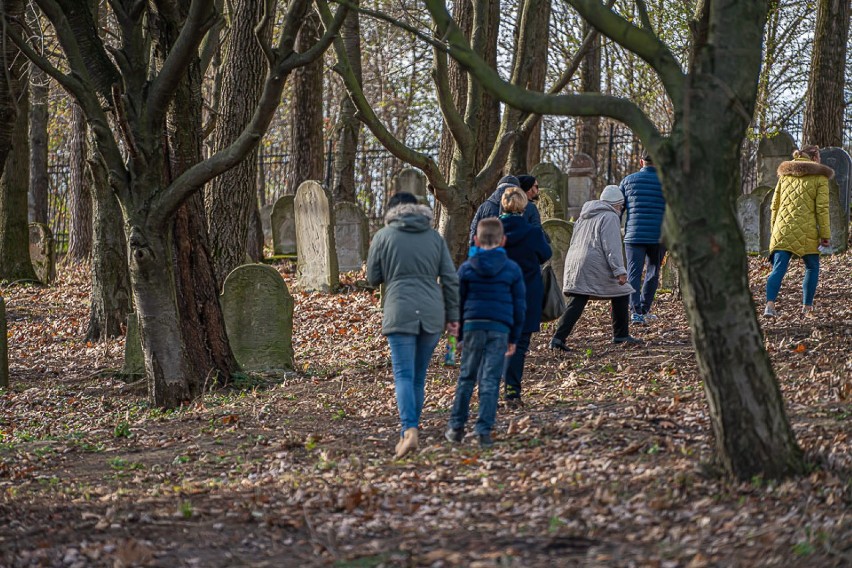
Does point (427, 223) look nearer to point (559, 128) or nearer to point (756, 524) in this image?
point (756, 524)

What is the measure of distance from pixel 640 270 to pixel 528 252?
3405 mm

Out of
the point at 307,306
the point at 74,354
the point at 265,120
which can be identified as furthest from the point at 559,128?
the point at 265,120

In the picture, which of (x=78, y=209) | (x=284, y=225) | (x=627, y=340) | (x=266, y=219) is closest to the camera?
(x=627, y=340)

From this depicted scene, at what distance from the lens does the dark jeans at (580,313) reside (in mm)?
10312

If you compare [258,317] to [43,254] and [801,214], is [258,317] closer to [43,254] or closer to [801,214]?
[801,214]

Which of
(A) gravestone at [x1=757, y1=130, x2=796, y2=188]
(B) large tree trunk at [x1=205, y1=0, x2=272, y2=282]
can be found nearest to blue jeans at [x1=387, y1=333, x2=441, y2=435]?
(B) large tree trunk at [x1=205, y1=0, x2=272, y2=282]

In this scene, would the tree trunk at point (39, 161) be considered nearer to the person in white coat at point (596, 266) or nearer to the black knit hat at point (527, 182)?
the person in white coat at point (596, 266)

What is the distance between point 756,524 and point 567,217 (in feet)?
48.7

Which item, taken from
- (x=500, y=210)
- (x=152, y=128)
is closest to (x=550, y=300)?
(x=500, y=210)

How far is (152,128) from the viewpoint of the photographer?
9141 mm

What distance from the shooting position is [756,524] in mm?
4961

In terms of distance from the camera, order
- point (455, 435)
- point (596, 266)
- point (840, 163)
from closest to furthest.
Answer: point (455, 435) → point (596, 266) → point (840, 163)

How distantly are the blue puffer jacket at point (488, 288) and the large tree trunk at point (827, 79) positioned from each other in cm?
1167

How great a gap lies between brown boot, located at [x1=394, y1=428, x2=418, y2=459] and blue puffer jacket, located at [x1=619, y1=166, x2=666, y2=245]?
502cm
